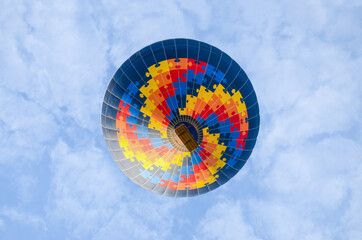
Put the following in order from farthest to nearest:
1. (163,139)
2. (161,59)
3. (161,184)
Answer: (161,184) < (163,139) < (161,59)

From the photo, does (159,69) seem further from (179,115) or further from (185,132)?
(185,132)

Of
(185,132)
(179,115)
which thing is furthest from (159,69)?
(185,132)

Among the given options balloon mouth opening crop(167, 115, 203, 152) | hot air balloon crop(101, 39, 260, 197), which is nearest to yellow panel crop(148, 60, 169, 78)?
hot air balloon crop(101, 39, 260, 197)

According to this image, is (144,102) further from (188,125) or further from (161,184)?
(161,184)

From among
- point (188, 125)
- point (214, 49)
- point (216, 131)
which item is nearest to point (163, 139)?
point (188, 125)

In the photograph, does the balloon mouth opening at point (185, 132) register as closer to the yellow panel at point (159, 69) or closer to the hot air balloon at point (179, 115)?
the hot air balloon at point (179, 115)

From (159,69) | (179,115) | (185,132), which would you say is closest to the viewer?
(159,69)
